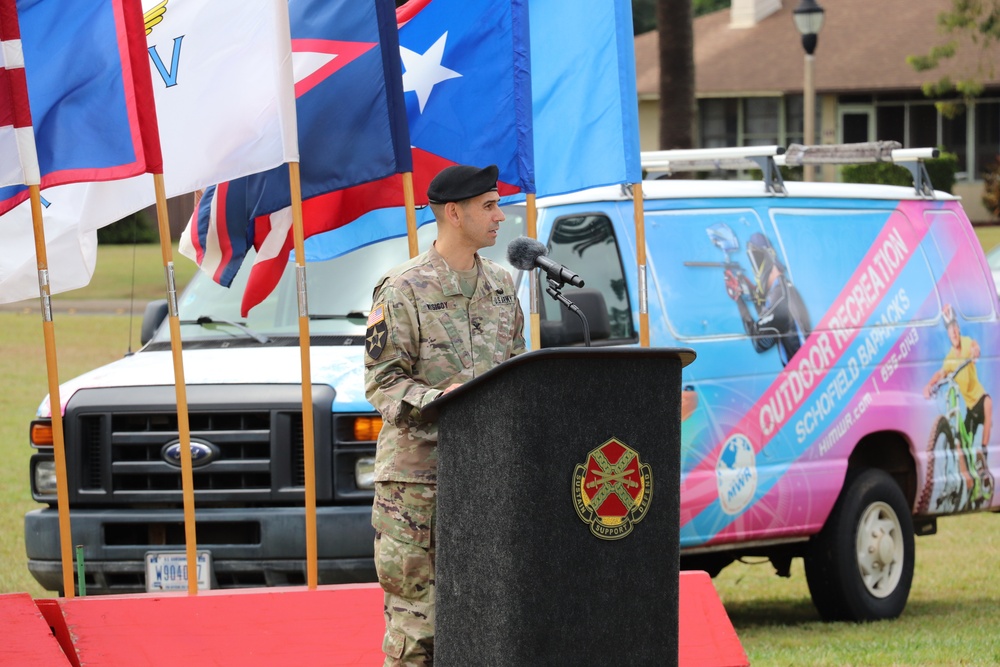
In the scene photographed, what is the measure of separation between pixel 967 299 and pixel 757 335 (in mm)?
1947

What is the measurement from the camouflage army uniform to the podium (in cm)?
50

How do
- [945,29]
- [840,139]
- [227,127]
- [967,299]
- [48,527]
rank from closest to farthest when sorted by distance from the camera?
1. [227,127]
2. [48,527]
3. [967,299]
4. [945,29]
5. [840,139]

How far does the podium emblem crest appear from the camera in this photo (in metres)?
4.33

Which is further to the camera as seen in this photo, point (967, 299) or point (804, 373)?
point (967, 299)

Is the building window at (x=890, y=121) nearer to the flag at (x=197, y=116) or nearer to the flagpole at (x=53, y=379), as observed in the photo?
the flag at (x=197, y=116)

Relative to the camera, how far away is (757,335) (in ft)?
27.6

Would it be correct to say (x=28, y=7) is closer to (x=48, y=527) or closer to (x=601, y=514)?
(x=48, y=527)

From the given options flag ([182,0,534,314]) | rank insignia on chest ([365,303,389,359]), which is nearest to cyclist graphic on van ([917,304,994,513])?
flag ([182,0,534,314])

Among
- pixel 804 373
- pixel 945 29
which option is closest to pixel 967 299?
pixel 804 373

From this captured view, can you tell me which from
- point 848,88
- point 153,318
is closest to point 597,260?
point 153,318

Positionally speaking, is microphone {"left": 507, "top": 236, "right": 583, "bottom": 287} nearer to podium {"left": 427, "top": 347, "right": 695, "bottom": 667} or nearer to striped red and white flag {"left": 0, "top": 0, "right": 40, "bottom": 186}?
podium {"left": 427, "top": 347, "right": 695, "bottom": 667}

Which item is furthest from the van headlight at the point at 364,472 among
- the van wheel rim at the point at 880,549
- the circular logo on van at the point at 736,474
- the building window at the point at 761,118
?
the building window at the point at 761,118

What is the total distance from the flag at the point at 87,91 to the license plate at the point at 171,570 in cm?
182

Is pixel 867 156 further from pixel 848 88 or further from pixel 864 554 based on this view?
pixel 848 88
